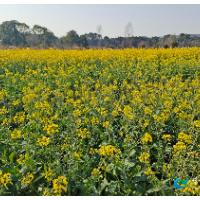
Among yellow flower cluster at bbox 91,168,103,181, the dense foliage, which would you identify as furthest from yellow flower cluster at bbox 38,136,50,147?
yellow flower cluster at bbox 91,168,103,181

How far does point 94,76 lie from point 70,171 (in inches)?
208

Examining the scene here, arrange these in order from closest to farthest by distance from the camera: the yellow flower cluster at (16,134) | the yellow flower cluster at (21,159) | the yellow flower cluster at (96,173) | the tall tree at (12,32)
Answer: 1. the yellow flower cluster at (96,173)
2. the yellow flower cluster at (21,159)
3. the yellow flower cluster at (16,134)
4. the tall tree at (12,32)

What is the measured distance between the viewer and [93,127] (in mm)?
3607

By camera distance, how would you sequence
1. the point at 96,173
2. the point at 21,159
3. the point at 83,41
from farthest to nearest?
the point at 83,41 → the point at 21,159 → the point at 96,173

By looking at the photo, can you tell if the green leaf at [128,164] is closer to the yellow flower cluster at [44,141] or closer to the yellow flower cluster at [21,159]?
the yellow flower cluster at [44,141]

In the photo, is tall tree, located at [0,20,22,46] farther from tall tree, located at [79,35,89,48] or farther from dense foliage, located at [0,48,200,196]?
dense foliage, located at [0,48,200,196]

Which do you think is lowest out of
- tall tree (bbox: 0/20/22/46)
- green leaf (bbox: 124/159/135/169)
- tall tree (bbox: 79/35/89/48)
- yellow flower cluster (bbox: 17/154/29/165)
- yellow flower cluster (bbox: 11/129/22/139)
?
green leaf (bbox: 124/159/135/169)

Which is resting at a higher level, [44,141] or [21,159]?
[44,141]

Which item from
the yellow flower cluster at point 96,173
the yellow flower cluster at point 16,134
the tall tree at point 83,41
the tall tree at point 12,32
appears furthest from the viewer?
the tall tree at point 12,32

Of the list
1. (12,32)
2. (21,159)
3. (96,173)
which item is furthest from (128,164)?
(12,32)

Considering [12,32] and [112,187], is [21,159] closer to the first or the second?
[112,187]

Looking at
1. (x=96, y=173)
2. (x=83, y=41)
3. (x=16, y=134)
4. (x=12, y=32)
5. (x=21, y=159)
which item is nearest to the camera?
(x=96, y=173)

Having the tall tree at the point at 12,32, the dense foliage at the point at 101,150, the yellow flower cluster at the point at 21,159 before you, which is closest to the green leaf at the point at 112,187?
the dense foliage at the point at 101,150

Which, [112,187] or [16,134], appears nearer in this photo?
[112,187]
